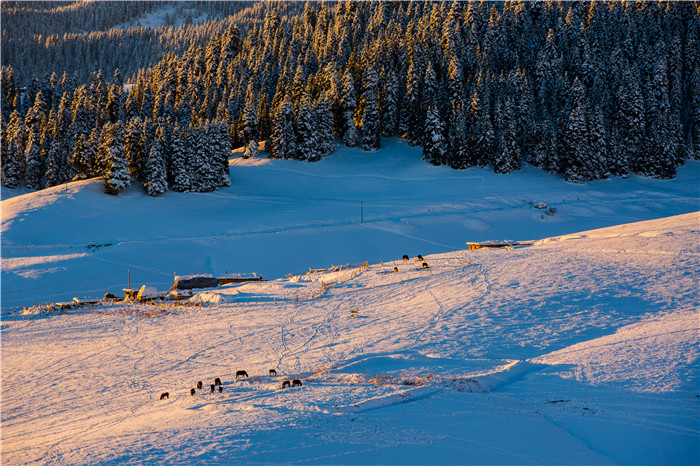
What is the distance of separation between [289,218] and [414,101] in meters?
41.0

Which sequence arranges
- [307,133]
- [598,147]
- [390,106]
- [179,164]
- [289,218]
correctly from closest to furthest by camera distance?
1. [289,218]
2. [179,164]
3. [598,147]
4. [307,133]
5. [390,106]

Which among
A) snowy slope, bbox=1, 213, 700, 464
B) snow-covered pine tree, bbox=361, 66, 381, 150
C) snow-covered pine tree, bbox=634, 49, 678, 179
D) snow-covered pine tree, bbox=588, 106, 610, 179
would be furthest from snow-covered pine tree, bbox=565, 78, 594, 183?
snowy slope, bbox=1, 213, 700, 464

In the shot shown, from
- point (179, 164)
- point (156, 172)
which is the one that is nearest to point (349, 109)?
point (179, 164)

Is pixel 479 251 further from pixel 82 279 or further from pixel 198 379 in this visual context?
pixel 82 279

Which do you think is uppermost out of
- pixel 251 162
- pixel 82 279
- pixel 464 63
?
pixel 464 63

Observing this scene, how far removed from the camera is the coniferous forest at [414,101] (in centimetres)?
7712

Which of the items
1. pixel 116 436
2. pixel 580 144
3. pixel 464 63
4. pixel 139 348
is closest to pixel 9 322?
pixel 139 348

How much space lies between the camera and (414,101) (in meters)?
90.8

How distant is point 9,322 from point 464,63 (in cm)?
8955

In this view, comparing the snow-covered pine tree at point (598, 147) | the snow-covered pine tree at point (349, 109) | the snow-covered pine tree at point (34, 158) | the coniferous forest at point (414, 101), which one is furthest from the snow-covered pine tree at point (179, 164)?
the snow-covered pine tree at point (598, 147)

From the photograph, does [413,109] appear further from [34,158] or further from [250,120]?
[34,158]

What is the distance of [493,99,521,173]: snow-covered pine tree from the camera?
7756cm

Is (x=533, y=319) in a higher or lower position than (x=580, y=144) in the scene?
lower

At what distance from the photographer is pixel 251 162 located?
8350 centimetres
